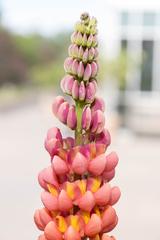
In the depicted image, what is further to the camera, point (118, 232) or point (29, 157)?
point (29, 157)

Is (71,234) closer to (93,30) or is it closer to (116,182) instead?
(93,30)

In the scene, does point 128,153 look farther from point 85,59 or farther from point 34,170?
point 85,59

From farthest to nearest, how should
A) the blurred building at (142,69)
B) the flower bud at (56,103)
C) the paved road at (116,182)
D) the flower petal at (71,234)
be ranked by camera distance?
the blurred building at (142,69) < the paved road at (116,182) < the flower bud at (56,103) < the flower petal at (71,234)

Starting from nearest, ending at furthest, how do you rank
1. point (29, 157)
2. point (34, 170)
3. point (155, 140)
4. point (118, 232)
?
point (118, 232) → point (34, 170) → point (29, 157) → point (155, 140)

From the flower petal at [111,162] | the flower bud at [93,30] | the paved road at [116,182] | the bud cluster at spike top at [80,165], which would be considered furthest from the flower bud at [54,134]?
the paved road at [116,182]

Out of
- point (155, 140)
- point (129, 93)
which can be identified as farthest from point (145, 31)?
point (155, 140)

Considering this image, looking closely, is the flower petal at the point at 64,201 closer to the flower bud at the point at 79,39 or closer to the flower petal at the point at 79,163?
the flower petal at the point at 79,163
